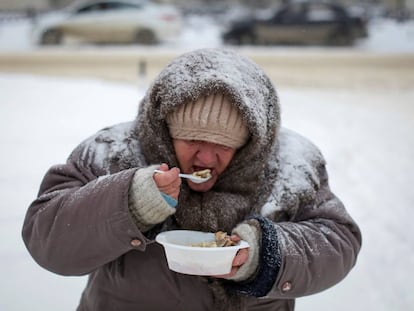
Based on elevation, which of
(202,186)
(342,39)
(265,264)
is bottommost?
(265,264)

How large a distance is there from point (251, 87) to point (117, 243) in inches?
22.4

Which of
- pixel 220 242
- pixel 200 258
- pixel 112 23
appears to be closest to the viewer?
pixel 200 258

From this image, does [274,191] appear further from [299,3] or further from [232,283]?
[299,3]

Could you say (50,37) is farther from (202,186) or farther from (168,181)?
(168,181)

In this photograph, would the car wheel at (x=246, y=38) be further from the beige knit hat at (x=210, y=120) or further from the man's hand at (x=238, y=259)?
the man's hand at (x=238, y=259)

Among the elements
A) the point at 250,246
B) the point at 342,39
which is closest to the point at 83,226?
the point at 250,246

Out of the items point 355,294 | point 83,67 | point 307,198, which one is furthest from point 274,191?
point 83,67

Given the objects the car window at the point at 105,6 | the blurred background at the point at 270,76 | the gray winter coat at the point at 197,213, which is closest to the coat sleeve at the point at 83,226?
the gray winter coat at the point at 197,213

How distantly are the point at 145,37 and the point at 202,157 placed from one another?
10.2 meters

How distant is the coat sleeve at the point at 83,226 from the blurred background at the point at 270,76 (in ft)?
3.77

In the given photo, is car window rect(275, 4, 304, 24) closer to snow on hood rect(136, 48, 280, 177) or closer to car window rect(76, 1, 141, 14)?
car window rect(76, 1, 141, 14)

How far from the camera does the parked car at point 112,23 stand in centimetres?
1099

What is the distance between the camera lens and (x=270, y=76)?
546 centimetres

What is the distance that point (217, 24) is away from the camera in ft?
38.6
